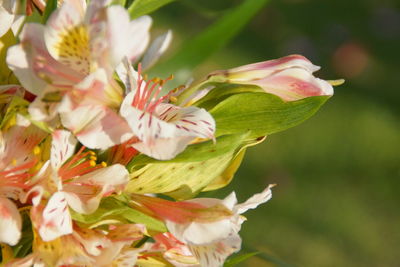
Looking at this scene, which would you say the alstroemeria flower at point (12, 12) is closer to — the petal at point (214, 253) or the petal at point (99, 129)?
the petal at point (99, 129)

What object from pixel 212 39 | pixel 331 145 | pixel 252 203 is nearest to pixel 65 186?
pixel 252 203

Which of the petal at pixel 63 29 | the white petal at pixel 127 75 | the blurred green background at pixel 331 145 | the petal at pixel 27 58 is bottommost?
the blurred green background at pixel 331 145

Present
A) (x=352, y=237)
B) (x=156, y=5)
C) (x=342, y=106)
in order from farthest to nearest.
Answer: (x=342, y=106)
(x=352, y=237)
(x=156, y=5)

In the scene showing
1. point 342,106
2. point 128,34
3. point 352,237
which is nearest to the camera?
point 128,34

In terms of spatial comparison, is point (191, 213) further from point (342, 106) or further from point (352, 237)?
point (342, 106)

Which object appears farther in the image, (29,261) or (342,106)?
(342,106)

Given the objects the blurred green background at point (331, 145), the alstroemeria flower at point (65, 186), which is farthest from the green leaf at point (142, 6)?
the blurred green background at point (331, 145)

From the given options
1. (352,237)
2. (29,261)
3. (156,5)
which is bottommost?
(352,237)

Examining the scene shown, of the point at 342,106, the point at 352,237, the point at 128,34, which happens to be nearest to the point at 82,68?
the point at 128,34

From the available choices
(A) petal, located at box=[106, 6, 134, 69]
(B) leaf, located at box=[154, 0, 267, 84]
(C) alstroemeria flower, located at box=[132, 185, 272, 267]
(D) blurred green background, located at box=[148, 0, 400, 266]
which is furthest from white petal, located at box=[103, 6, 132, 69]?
(D) blurred green background, located at box=[148, 0, 400, 266]
